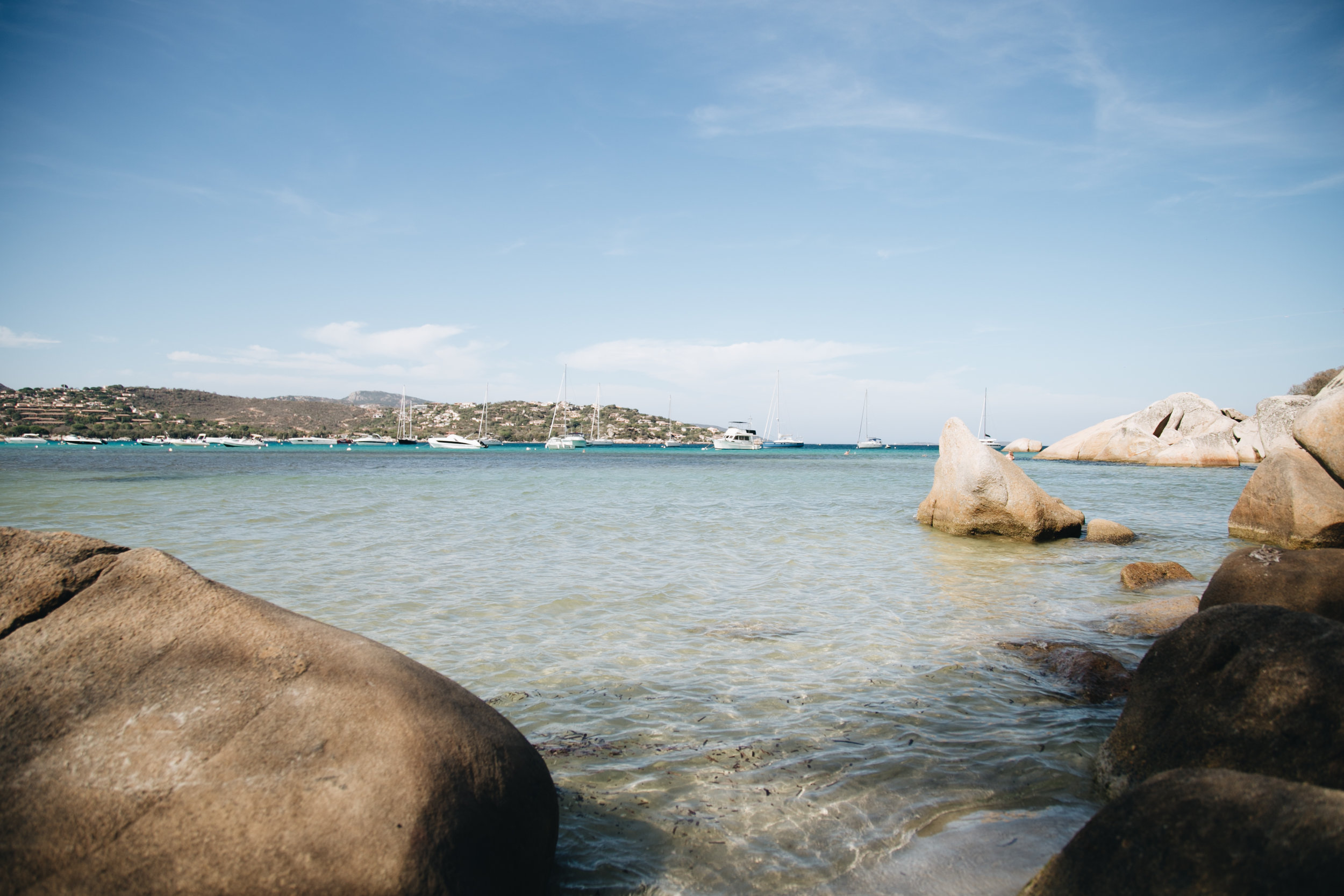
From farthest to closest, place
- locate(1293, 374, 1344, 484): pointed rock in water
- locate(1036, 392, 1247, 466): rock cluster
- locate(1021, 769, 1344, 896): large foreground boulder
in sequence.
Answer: locate(1036, 392, 1247, 466): rock cluster → locate(1293, 374, 1344, 484): pointed rock in water → locate(1021, 769, 1344, 896): large foreground boulder

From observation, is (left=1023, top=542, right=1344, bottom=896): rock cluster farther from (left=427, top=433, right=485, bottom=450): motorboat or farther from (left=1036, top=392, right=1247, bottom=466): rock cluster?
(left=427, top=433, right=485, bottom=450): motorboat

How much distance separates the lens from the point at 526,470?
1761 inches

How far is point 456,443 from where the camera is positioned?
320 feet

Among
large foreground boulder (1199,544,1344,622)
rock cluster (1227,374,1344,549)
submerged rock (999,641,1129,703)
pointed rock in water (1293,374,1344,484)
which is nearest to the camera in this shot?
submerged rock (999,641,1129,703)

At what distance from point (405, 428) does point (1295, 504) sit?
115 m

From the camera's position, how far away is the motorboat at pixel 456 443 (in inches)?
3812

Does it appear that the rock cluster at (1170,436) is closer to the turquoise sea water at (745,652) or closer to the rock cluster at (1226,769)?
the turquoise sea water at (745,652)

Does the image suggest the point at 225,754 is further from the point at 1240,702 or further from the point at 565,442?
the point at 565,442

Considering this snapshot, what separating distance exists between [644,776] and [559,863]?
1.01m

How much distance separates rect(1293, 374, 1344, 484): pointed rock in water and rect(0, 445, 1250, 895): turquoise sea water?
2.45 meters

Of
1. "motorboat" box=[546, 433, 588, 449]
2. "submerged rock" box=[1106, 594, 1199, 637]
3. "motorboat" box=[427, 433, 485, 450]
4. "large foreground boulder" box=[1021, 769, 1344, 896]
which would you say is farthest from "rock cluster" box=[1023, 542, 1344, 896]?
"motorboat" box=[546, 433, 588, 449]

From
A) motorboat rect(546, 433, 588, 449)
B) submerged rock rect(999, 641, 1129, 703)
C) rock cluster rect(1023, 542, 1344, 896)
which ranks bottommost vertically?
submerged rock rect(999, 641, 1129, 703)

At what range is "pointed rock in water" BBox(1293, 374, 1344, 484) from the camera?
1030 centimetres

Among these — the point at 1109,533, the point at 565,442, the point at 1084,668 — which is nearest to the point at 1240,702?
the point at 1084,668
